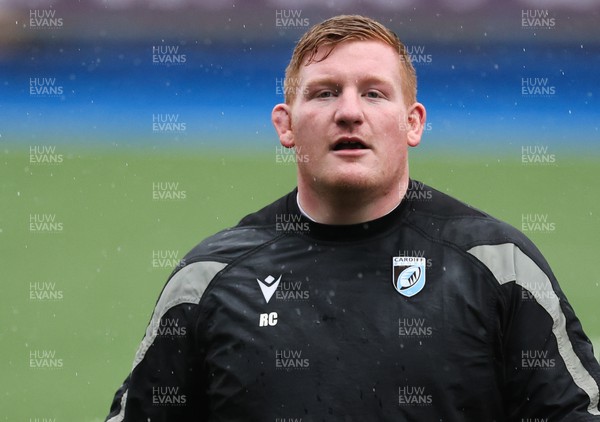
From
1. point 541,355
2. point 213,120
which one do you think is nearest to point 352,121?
point 541,355

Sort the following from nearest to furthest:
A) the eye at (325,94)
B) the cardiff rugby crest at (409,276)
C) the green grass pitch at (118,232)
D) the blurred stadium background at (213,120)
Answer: the cardiff rugby crest at (409,276) < the eye at (325,94) < the green grass pitch at (118,232) < the blurred stadium background at (213,120)

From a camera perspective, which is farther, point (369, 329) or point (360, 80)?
point (360, 80)

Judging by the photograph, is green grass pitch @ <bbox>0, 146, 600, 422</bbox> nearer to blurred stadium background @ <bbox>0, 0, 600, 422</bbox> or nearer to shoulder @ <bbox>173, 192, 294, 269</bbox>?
blurred stadium background @ <bbox>0, 0, 600, 422</bbox>

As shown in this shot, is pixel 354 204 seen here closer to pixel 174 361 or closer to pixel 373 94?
pixel 373 94

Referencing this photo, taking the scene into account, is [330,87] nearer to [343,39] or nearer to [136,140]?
[343,39]

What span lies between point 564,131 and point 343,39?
9.59m

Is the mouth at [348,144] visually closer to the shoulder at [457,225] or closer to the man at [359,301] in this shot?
the man at [359,301]

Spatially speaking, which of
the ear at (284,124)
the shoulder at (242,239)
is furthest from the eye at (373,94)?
the shoulder at (242,239)

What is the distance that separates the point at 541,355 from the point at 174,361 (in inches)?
34.5

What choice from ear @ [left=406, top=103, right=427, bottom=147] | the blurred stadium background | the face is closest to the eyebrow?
the face

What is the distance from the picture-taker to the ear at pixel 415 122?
9.43 ft

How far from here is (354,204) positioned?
2.76 meters

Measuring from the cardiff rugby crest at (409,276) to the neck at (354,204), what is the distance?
150 mm

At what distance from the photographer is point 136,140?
39.8ft
